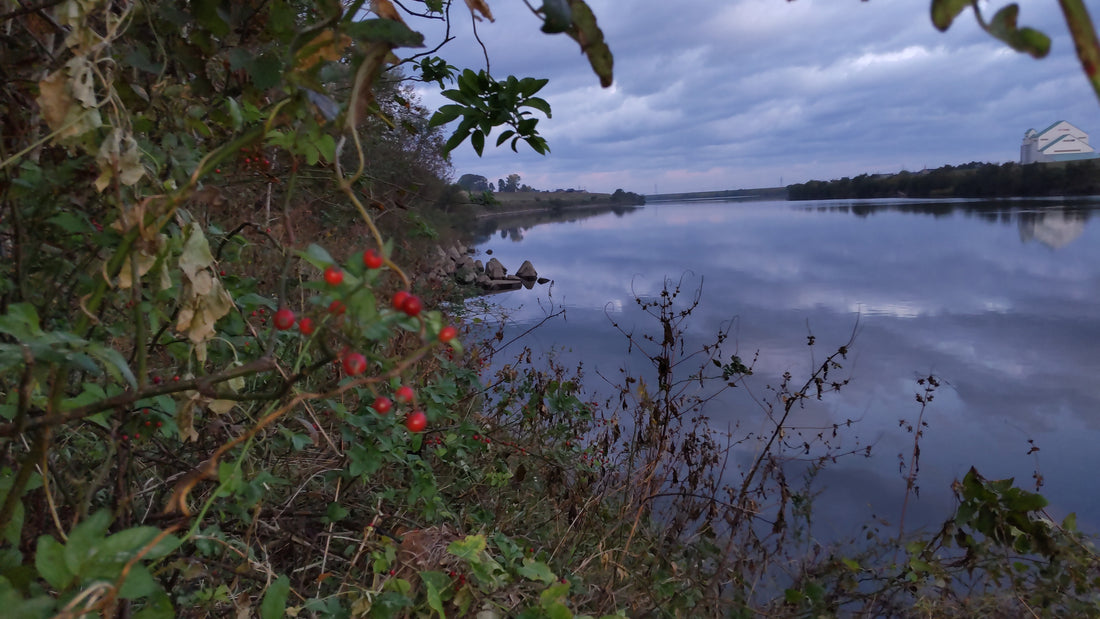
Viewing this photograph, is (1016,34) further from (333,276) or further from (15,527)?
(15,527)

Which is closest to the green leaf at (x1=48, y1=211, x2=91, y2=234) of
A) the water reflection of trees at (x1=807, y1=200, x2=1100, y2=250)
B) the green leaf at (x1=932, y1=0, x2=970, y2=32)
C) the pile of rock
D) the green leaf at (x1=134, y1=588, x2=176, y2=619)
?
the green leaf at (x1=134, y1=588, x2=176, y2=619)

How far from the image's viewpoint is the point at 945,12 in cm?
39

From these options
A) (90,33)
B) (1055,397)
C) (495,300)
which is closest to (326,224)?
(495,300)

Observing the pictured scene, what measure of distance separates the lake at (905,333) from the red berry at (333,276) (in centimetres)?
398

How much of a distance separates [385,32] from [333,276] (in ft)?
0.79

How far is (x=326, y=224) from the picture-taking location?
8.08m

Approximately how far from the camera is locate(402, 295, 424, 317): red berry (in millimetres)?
595

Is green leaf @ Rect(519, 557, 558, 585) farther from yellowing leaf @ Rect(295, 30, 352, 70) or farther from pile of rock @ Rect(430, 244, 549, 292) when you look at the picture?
pile of rock @ Rect(430, 244, 549, 292)

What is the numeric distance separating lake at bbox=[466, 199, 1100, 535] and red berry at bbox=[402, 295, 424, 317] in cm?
392

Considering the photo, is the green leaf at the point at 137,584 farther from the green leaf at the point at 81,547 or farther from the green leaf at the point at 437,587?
the green leaf at the point at 437,587

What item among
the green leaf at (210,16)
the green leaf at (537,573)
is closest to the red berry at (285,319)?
the green leaf at (210,16)

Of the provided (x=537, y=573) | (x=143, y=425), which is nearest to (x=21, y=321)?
A: (x=143, y=425)

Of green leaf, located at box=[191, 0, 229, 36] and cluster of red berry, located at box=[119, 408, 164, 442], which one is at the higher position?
green leaf, located at box=[191, 0, 229, 36]

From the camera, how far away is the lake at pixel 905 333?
527cm
